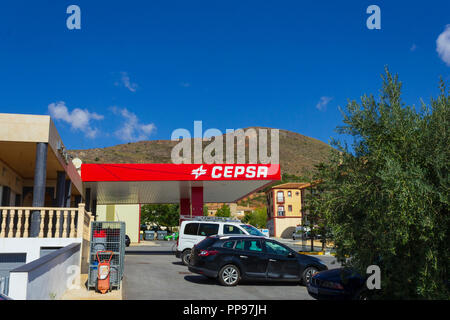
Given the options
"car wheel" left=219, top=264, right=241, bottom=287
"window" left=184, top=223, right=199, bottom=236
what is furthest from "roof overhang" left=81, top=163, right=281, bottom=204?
"car wheel" left=219, top=264, right=241, bottom=287

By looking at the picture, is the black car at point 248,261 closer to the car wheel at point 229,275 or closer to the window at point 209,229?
the car wheel at point 229,275

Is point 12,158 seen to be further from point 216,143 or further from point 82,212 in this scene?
point 216,143

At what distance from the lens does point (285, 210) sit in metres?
83.9

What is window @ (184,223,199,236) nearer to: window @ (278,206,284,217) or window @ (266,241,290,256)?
window @ (266,241,290,256)

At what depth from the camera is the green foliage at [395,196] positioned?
597 cm

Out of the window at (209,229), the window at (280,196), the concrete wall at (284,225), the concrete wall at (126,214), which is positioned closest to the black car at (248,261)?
the window at (209,229)

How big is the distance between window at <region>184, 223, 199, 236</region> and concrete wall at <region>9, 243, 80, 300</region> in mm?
6153

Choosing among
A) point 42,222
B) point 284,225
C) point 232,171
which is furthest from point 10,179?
point 284,225

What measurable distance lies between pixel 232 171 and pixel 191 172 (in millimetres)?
2357

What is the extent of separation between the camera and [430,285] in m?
6.05

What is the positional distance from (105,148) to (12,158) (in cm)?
12289

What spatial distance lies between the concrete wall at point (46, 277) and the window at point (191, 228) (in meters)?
6.15

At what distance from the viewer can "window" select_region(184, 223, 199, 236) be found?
1850cm
